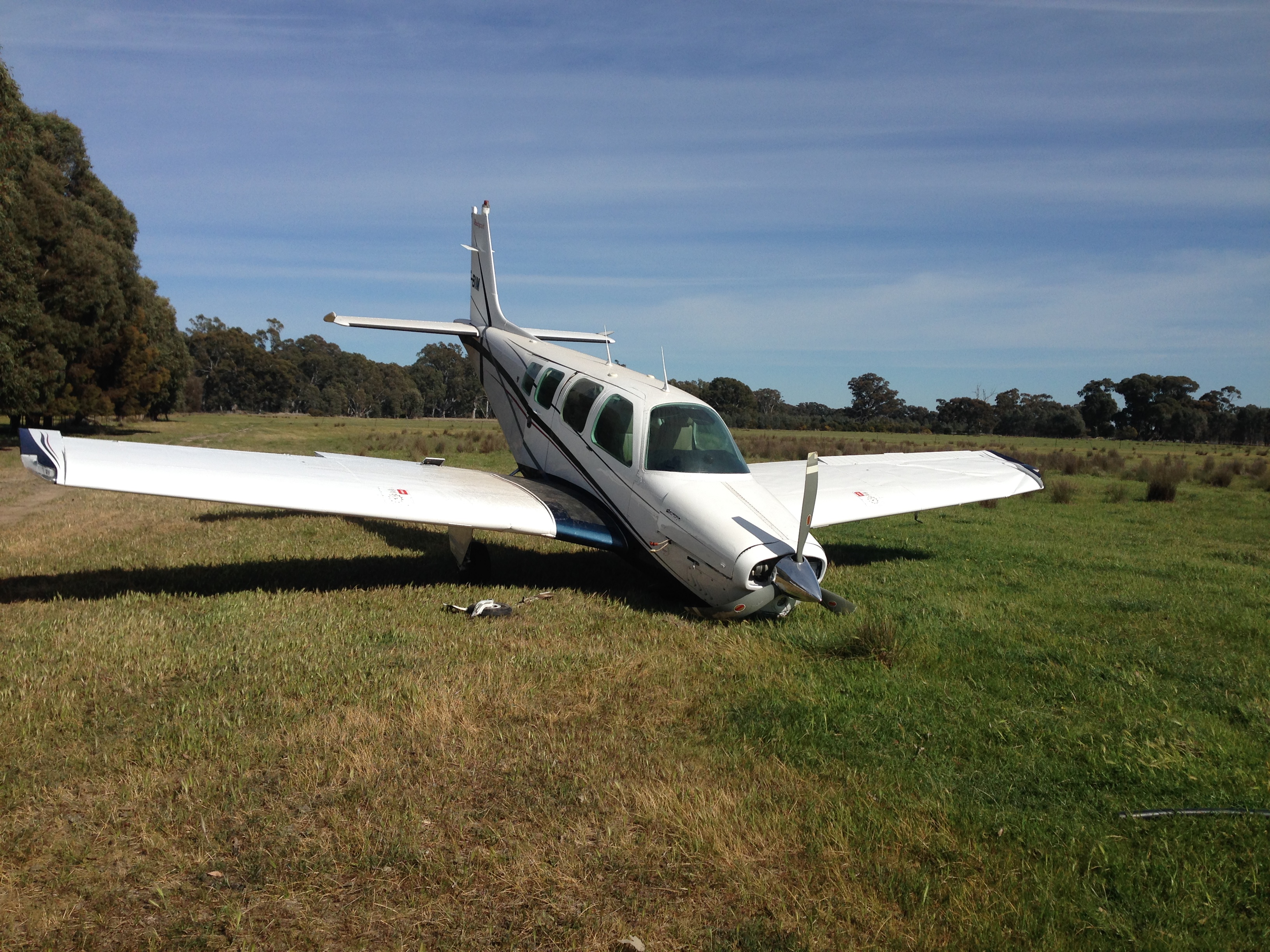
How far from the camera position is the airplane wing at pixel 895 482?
994cm

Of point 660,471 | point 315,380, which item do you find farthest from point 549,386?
point 315,380

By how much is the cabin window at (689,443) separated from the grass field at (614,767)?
4.98 ft

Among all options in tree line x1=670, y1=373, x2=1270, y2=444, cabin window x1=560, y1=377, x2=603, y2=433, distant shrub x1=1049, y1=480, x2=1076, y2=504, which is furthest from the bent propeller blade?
tree line x1=670, y1=373, x2=1270, y2=444

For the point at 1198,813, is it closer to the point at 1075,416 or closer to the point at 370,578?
the point at 370,578

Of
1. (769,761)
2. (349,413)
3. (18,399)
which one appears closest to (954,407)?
(349,413)

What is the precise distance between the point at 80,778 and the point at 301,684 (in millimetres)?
1480

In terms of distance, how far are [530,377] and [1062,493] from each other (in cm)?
1574

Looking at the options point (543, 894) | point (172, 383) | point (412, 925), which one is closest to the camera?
point (412, 925)

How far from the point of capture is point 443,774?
4.24 m

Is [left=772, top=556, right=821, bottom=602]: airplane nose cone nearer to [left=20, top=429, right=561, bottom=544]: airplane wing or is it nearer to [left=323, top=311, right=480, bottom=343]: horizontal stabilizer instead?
[left=20, top=429, right=561, bottom=544]: airplane wing

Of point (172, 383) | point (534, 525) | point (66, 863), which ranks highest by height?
point (172, 383)

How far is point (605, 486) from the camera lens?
28.7ft

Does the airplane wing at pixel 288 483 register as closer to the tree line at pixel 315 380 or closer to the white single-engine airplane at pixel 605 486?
the white single-engine airplane at pixel 605 486

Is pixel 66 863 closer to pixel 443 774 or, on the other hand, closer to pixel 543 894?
pixel 443 774
